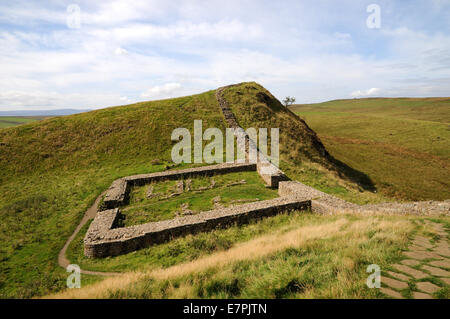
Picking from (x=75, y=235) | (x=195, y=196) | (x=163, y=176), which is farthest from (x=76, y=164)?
(x=195, y=196)

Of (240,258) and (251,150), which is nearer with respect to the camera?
(240,258)

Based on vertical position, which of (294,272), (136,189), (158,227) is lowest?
(158,227)

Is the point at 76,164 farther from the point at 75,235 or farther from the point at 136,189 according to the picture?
the point at 75,235

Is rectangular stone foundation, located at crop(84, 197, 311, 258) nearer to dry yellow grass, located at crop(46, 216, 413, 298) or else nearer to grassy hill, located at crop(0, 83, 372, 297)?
grassy hill, located at crop(0, 83, 372, 297)

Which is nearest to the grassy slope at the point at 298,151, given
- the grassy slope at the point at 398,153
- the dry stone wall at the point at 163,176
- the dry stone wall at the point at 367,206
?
the dry stone wall at the point at 367,206

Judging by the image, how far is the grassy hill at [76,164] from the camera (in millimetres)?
10953

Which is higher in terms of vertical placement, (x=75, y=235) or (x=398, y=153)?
(x=398, y=153)

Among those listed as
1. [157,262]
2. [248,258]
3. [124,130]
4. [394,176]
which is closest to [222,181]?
[157,262]

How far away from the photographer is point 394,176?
94.2 ft

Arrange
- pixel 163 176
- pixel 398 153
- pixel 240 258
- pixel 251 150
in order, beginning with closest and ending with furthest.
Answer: pixel 240 258, pixel 163 176, pixel 251 150, pixel 398 153

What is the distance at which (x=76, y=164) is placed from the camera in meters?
25.2

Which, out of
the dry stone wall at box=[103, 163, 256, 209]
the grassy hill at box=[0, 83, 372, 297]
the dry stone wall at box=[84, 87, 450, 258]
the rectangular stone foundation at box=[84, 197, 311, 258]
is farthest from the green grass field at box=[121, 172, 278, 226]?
the grassy hill at box=[0, 83, 372, 297]

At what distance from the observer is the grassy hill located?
10953 millimetres
